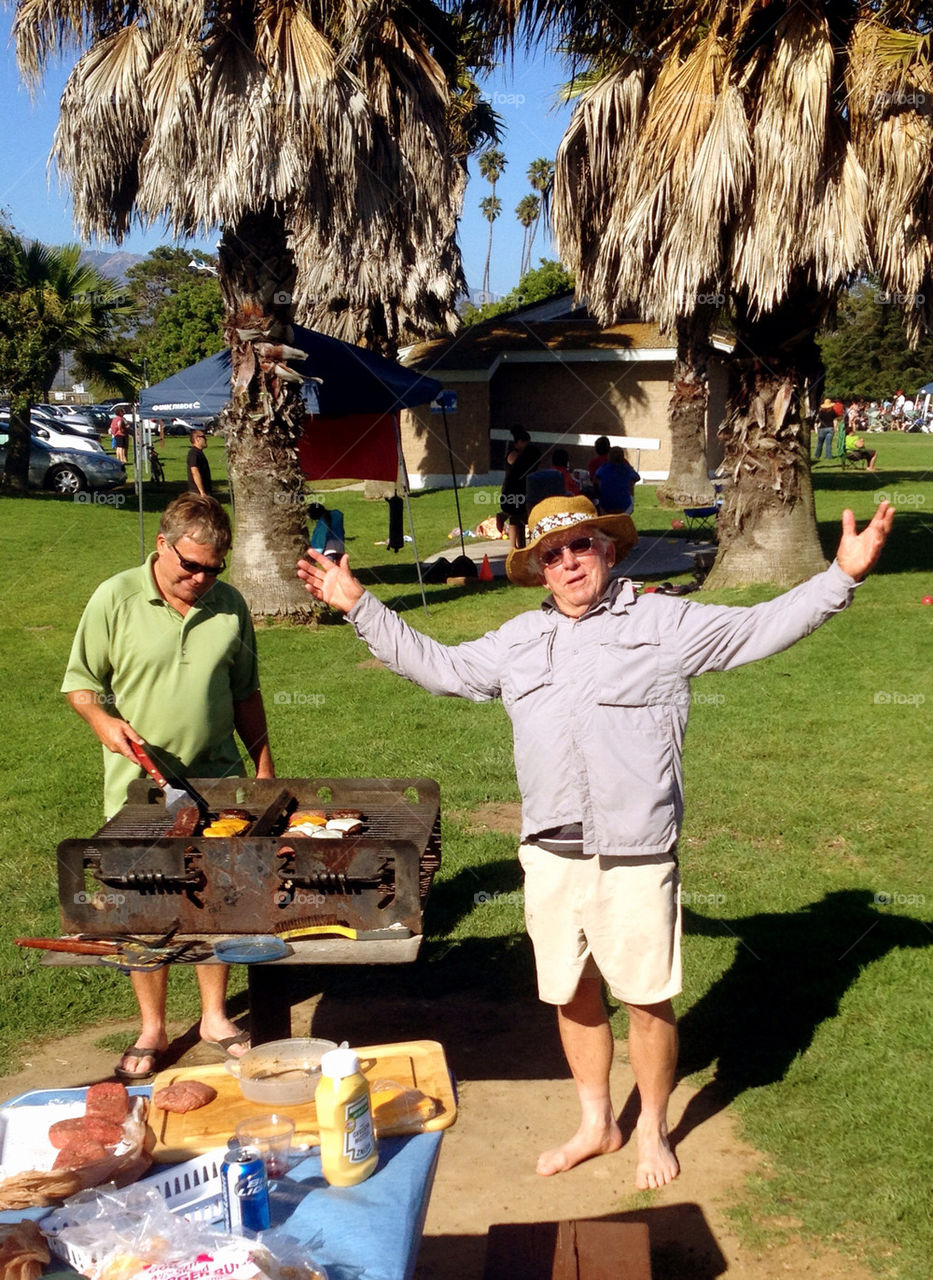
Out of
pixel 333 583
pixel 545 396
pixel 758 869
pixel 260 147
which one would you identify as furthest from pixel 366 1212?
pixel 545 396

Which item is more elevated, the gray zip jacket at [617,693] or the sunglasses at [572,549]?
the sunglasses at [572,549]

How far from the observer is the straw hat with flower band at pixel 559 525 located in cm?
394

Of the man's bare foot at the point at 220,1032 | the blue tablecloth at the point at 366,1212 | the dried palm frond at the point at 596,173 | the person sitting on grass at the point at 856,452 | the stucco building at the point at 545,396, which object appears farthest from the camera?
the person sitting on grass at the point at 856,452

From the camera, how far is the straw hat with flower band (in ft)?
12.9

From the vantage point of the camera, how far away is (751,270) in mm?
12914

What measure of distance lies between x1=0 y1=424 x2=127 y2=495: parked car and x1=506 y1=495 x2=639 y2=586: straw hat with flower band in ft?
84.3

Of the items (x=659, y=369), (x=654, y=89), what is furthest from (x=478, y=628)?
(x=659, y=369)

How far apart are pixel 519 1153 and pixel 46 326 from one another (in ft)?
83.6

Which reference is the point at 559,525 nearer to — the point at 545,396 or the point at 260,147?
the point at 260,147

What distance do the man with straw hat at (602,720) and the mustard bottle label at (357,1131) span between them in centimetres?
123

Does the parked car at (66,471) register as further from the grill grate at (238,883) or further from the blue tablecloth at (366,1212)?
the blue tablecloth at (366,1212)

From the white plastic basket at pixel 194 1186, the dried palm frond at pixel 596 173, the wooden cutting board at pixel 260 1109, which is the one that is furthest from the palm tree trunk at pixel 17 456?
the white plastic basket at pixel 194 1186

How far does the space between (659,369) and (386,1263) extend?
101 feet

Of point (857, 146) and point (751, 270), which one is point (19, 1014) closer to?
point (751, 270)
